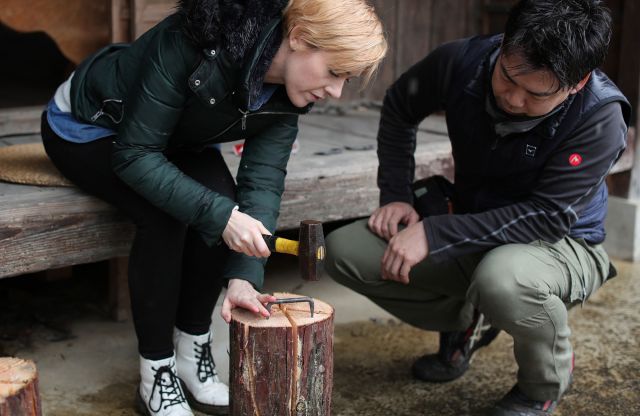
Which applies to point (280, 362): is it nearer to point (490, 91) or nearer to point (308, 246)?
point (308, 246)

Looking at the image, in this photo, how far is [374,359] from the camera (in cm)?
347

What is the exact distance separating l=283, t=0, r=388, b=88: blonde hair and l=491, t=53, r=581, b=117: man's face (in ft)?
1.35

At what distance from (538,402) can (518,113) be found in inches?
36.8

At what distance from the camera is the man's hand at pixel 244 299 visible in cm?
246

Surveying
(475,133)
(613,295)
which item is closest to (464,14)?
(613,295)

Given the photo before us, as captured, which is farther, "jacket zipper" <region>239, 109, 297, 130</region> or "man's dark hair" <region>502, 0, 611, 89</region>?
"jacket zipper" <region>239, 109, 297, 130</region>

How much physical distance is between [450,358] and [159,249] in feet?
3.86

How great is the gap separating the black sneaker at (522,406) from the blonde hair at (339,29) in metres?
1.21

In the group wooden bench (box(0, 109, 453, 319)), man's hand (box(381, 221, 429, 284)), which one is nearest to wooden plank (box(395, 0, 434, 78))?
wooden bench (box(0, 109, 453, 319))

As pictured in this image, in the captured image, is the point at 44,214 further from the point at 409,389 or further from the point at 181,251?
the point at 409,389

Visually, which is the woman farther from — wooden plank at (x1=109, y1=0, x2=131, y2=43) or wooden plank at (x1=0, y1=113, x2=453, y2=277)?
wooden plank at (x1=109, y1=0, x2=131, y2=43)

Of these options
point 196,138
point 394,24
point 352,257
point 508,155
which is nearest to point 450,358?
point 352,257

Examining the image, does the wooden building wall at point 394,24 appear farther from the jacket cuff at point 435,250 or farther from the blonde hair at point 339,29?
the jacket cuff at point 435,250

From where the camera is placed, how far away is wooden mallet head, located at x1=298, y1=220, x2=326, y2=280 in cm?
238
